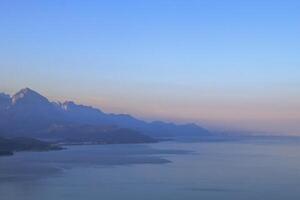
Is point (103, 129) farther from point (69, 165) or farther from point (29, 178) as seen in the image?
point (29, 178)

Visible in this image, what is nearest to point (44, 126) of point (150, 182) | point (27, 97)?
point (27, 97)

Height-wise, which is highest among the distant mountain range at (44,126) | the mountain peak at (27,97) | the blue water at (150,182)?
the mountain peak at (27,97)

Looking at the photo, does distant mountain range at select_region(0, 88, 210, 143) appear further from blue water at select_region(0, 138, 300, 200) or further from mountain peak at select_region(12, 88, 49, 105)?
blue water at select_region(0, 138, 300, 200)

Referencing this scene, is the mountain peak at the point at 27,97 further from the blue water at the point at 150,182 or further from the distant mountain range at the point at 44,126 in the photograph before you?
the blue water at the point at 150,182

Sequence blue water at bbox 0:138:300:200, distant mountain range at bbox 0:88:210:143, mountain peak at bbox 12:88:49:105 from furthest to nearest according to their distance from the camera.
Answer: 1. mountain peak at bbox 12:88:49:105
2. distant mountain range at bbox 0:88:210:143
3. blue water at bbox 0:138:300:200

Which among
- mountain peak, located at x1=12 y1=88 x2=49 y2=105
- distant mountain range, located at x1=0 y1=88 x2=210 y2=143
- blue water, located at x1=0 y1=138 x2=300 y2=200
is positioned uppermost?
mountain peak, located at x1=12 y1=88 x2=49 y2=105

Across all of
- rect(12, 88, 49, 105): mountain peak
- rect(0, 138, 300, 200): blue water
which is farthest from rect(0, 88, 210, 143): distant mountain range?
rect(0, 138, 300, 200): blue water

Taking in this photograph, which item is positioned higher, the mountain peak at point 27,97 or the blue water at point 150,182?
the mountain peak at point 27,97

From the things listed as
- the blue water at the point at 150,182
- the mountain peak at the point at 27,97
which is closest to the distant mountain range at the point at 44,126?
the mountain peak at the point at 27,97

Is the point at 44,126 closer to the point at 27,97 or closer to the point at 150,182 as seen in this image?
the point at 27,97

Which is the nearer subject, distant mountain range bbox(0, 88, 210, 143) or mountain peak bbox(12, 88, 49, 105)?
distant mountain range bbox(0, 88, 210, 143)
